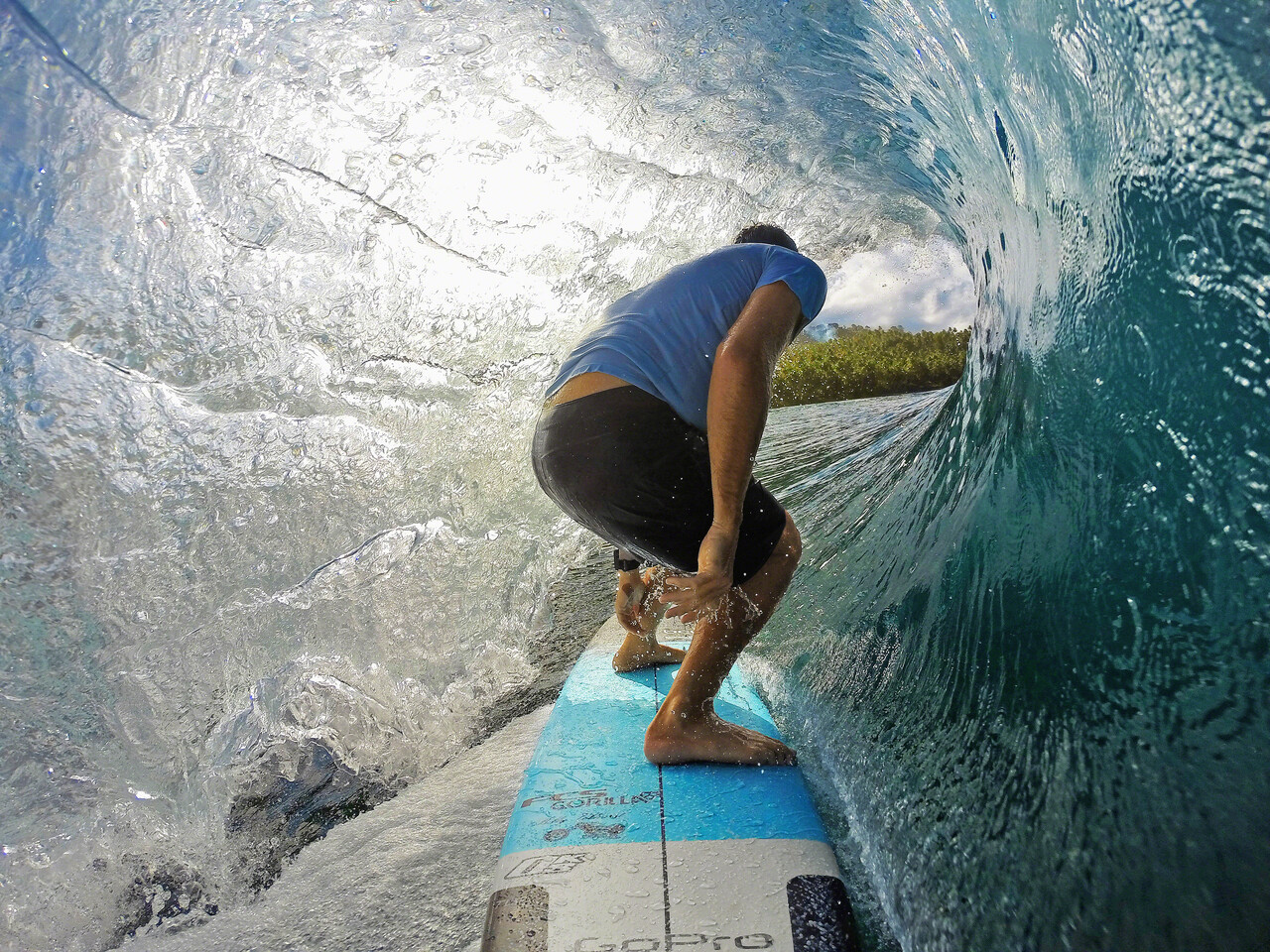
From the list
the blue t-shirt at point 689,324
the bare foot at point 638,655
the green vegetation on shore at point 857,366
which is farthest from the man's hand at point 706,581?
the green vegetation on shore at point 857,366

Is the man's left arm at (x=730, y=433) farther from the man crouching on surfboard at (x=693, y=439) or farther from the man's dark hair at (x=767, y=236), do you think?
the man's dark hair at (x=767, y=236)

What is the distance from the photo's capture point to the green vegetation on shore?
18.1 feet

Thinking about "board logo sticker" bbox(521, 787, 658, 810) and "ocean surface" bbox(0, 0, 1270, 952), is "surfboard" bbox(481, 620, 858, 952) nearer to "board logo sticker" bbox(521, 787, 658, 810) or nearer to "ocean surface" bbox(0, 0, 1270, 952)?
"board logo sticker" bbox(521, 787, 658, 810)

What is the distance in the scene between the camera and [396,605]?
2.70 meters

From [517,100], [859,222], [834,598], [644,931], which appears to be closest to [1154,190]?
[644,931]

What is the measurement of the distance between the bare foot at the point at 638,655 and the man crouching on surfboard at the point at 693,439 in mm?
576

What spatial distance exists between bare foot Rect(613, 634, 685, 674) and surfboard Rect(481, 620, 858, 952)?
17.8 inches

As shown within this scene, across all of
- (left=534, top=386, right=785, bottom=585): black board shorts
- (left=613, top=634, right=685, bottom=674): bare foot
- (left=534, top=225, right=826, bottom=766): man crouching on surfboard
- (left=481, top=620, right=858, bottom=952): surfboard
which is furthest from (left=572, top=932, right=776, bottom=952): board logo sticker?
(left=613, top=634, right=685, bottom=674): bare foot

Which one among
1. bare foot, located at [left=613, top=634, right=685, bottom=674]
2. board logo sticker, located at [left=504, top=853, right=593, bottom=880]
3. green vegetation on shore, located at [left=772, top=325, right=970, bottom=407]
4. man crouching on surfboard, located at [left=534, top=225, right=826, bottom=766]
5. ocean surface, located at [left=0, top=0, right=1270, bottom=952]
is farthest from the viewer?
green vegetation on shore, located at [left=772, top=325, right=970, bottom=407]

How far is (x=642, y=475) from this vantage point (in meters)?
1.73

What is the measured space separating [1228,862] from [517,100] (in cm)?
270

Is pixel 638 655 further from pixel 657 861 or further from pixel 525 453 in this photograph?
pixel 525 453

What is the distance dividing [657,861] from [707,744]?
0.42 m

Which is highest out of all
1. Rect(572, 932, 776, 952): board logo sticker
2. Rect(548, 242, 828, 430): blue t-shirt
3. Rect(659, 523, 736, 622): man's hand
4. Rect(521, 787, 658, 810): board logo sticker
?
Rect(548, 242, 828, 430): blue t-shirt
